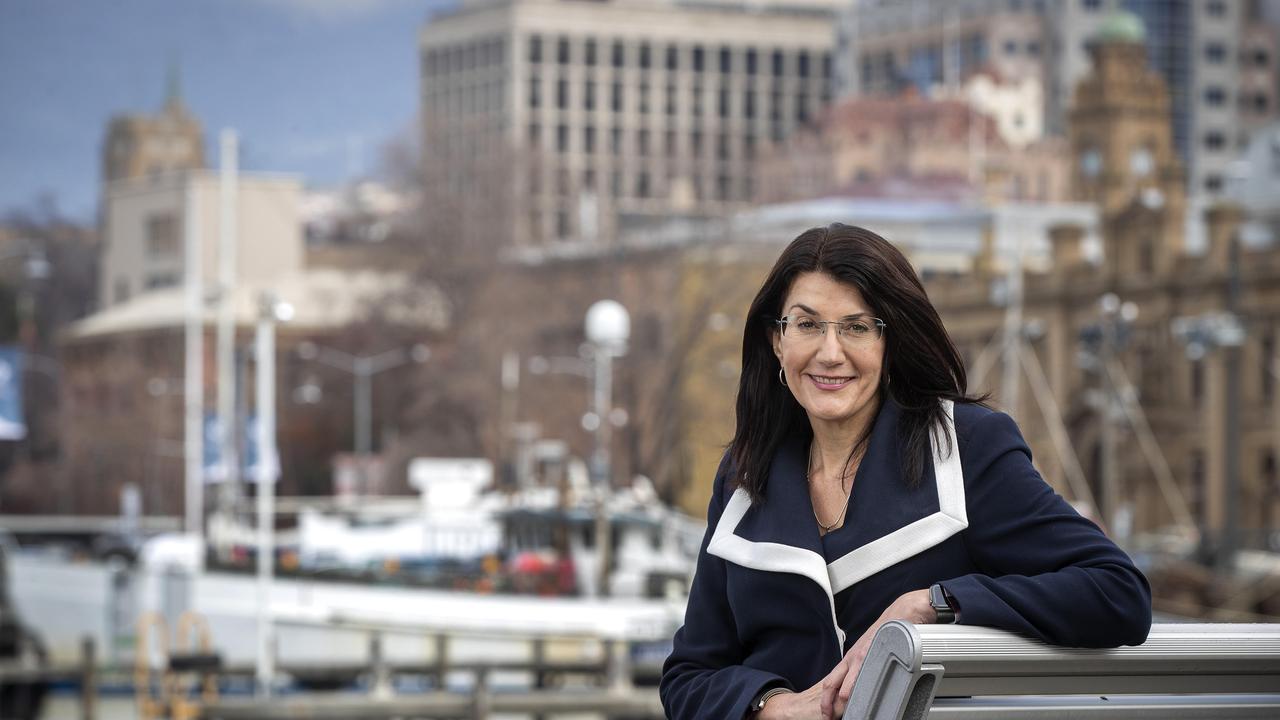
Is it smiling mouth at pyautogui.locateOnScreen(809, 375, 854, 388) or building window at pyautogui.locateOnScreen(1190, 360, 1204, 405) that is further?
building window at pyautogui.locateOnScreen(1190, 360, 1204, 405)

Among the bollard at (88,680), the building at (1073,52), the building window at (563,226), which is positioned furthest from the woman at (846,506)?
the building window at (563,226)

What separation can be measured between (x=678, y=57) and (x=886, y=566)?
16952cm

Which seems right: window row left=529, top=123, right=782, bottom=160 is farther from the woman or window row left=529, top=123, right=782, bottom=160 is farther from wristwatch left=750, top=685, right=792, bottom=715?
wristwatch left=750, top=685, right=792, bottom=715

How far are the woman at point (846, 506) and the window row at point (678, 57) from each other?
164035mm

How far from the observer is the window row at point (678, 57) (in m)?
167

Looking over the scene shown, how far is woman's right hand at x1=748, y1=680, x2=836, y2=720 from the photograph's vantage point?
3352 mm

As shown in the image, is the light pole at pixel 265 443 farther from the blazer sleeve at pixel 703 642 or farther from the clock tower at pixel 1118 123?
the clock tower at pixel 1118 123

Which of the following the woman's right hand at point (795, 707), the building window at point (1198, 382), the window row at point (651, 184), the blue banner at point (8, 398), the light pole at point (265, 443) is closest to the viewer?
the woman's right hand at point (795, 707)

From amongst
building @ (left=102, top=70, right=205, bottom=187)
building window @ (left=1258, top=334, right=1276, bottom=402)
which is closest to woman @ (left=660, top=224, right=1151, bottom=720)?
building window @ (left=1258, top=334, right=1276, bottom=402)

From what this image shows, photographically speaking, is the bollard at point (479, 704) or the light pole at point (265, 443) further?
the light pole at point (265, 443)

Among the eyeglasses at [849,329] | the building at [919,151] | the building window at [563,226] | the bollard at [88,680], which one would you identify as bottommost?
the bollard at [88,680]

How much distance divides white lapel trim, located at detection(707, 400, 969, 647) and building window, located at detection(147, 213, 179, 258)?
10604 cm

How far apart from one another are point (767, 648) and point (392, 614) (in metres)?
33.2

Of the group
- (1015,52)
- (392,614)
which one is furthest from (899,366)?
(1015,52)
